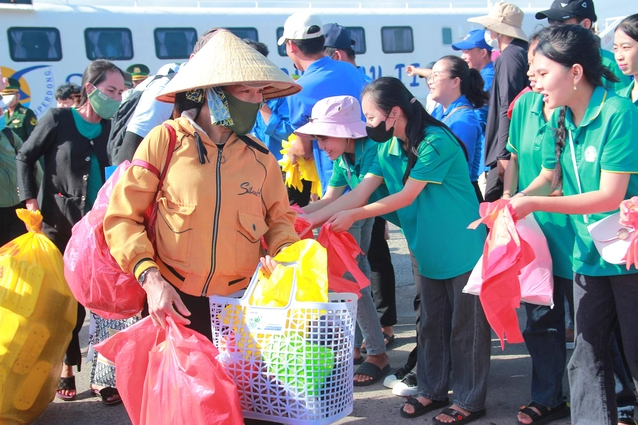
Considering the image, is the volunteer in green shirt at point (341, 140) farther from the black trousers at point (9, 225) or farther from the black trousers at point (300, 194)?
the black trousers at point (9, 225)

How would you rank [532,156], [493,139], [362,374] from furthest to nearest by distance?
1. [493,139]
2. [362,374]
3. [532,156]

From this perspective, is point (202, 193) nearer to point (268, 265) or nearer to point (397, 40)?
point (268, 265)

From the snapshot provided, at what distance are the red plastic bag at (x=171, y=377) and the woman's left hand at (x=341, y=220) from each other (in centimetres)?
112

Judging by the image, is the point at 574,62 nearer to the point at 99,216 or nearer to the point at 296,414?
the point at 296,414

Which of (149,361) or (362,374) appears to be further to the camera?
(362,374)

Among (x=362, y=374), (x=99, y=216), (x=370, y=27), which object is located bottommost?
(x=362, y=374)

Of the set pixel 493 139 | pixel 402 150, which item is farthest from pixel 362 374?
pixel 493 139

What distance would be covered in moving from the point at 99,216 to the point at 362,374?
2.13m

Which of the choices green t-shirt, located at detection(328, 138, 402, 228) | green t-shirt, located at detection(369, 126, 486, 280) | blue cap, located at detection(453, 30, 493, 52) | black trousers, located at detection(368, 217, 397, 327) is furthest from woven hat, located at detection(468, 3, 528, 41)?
green t-shirt, located at detection(369, 126, 486, 280)

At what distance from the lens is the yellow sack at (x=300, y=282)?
2537 millimetres

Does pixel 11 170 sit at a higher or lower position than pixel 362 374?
higher

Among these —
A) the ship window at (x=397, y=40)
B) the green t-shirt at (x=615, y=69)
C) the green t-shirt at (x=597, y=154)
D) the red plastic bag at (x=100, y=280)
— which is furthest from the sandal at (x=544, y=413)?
the ship window at (x=397, y=40)

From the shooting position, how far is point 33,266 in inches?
151

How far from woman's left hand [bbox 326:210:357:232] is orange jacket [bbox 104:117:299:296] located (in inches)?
27.1
